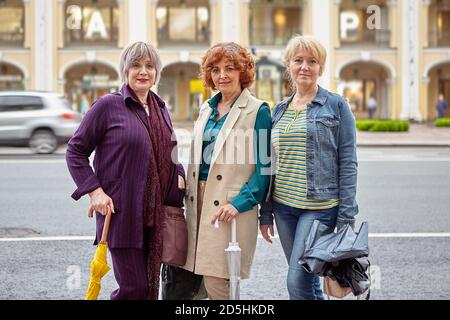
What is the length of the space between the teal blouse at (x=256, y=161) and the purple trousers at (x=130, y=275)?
57 cm

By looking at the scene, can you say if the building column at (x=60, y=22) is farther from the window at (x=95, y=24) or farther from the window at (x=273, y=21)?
the window at (x=273, y=21)

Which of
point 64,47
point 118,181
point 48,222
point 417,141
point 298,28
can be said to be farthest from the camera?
point 298,28

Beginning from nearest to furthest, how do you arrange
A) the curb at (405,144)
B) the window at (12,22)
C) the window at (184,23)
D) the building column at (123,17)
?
the curb at (405,144)
the building column at (123,17)
the window at (12,22)
the window at (184,23)

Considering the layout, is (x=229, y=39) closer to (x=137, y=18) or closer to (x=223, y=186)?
(x=137, y=18)

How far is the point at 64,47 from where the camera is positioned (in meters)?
40.9

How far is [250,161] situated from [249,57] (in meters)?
0.57

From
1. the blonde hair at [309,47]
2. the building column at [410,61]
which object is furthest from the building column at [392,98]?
the blonde hair at [309,47]

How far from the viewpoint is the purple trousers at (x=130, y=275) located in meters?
3.81

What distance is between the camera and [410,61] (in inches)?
1613

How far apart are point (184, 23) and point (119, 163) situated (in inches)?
1606

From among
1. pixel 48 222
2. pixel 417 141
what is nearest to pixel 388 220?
pixel 48 222

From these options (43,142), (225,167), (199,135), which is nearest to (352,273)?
(225,167)

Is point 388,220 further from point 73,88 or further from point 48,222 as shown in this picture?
point 73,88

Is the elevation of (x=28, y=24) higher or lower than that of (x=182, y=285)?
higher
